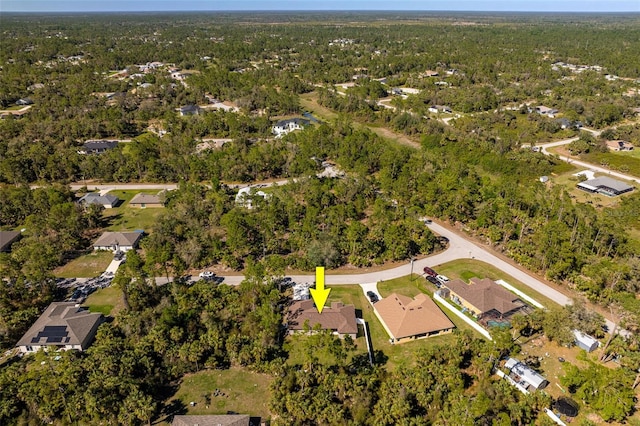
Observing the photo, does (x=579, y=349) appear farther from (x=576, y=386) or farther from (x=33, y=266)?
(x=33, y=266)

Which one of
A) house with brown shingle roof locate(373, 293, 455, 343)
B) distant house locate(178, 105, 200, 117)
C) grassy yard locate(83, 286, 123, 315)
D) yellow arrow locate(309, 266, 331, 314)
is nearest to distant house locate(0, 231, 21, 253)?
grassy yard locate(83, 286, 123, 315)

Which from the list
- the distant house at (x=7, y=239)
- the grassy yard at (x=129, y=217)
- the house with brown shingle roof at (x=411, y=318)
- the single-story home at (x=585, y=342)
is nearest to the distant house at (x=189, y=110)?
the grassy yard at (x=129, y=217)

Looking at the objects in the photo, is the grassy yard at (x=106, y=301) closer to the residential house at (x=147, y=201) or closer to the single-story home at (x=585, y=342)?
the residential house at (x=147, y=201)

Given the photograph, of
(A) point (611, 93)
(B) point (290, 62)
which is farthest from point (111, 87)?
(A) point (611, 93)

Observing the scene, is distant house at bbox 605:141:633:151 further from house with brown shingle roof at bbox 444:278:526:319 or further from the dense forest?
house with brown shingle roof at bbox 444:278:526:319

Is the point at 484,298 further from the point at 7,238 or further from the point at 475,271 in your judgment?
the point at 7,238

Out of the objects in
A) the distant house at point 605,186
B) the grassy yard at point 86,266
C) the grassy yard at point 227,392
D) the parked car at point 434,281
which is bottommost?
the grassy yard at point 227,392
